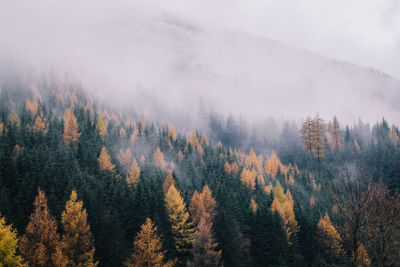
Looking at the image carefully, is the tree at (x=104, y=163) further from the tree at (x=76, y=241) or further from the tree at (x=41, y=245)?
the tree at (x=41, y=245)

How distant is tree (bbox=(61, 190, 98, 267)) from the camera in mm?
28953

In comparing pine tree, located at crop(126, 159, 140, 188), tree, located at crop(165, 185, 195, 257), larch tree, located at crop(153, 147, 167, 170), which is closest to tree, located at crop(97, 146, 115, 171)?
pine tree, located at crop(126, 159, 140, 188)

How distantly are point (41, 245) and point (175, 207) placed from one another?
22.2m

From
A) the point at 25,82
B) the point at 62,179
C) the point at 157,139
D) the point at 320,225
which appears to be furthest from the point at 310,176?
the point at 25,82

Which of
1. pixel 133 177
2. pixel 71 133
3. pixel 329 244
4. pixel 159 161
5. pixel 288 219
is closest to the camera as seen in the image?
pixel 329 244

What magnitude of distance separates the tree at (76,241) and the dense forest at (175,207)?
0.38 feet

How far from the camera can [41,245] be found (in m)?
25.0

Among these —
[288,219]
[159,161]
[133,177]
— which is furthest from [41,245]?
[159,161]

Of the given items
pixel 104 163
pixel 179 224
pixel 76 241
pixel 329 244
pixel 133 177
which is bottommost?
pixel 133 177

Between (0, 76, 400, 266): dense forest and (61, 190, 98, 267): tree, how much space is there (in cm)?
12

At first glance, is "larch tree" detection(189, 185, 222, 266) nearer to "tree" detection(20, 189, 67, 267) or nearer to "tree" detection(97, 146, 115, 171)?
"tree" detection(20, 189, 67, 267)

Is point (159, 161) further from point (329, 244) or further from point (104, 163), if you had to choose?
point (329, 244)

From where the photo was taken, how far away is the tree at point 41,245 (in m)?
24.8

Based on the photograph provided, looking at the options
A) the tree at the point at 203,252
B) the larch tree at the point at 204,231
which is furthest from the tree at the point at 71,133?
the tree at the point at 203,252
